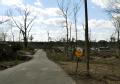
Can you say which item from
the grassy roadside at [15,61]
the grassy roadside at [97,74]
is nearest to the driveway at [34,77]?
the grassy roadside at [97,74]

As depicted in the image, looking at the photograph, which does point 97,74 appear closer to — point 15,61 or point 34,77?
point 34,77

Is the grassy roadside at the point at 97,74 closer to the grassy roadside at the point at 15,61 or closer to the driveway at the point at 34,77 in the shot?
the driveway at the point at 34,77

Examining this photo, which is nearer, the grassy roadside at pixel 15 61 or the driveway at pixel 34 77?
the driveway at pixel 34 77

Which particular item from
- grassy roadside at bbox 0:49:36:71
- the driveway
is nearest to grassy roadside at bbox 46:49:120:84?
the driveway

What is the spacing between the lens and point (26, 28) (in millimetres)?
103250

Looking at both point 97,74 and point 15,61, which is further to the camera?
point 15,61

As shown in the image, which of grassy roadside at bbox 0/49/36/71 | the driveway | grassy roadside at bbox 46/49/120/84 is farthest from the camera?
grassy roadside at bbox 0/49/36/71

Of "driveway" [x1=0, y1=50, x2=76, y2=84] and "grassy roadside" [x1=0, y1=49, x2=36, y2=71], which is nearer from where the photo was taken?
"driveway" [x1=0, y1=50, x2=76, y2=84]

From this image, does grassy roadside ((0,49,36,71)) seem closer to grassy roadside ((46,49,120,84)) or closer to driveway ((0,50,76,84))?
driveway ((0,50,76,84))

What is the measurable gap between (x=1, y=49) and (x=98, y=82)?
115 feet

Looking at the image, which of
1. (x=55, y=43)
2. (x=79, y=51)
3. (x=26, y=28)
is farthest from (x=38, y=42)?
(x=79, y=51)

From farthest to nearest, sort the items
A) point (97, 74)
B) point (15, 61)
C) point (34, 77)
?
point (15, 61), point (97, 74), point (34, 77)

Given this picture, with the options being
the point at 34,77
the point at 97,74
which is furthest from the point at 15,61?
the point at 34,77

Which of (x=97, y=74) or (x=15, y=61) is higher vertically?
(x=97, y=74)
